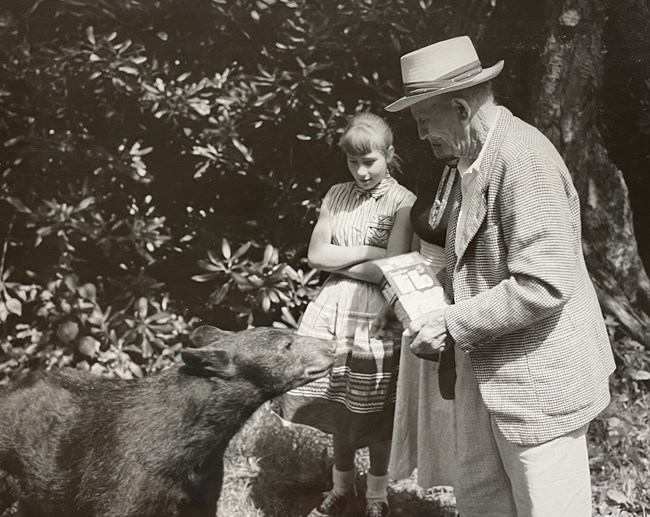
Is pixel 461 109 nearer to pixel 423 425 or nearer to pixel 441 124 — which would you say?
pixel 441 124

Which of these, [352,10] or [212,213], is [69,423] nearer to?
[212,213]

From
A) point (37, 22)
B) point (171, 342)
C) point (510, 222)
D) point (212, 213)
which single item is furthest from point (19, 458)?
point (510, 222)

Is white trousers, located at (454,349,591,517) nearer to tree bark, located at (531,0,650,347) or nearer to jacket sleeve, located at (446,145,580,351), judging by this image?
jacket sleeve, located at (446,145,580,351)

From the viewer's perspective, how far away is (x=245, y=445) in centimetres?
423

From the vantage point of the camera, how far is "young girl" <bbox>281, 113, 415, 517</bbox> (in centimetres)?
349

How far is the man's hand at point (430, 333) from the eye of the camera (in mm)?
2803

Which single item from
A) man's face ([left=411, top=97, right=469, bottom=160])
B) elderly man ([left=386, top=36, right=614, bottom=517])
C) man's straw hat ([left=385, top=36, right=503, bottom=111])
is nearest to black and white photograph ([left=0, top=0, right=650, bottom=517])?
elderly man ([left=386, top=36, right=614, bottom=517])

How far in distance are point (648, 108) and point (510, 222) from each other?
1.72m

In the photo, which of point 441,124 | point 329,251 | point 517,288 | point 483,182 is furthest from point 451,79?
point 329,251

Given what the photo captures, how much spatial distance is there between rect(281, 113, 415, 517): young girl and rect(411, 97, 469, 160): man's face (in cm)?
57

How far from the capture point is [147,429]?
3.45m

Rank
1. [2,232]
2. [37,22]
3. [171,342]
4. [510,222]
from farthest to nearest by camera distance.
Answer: [171,342] → [2,232] → [37,22] → [510,222]

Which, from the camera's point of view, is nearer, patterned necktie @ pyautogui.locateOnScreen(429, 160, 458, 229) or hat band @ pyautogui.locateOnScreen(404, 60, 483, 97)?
hat band @ pyautogui.locateOnScreen(404, 60, 483, 97)

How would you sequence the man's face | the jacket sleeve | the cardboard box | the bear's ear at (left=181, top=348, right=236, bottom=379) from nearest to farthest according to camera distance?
the jacket sleeve, the man's face, the cardboard box, the bear's ear at (left=181, top=348, right=236, bottom=379)
